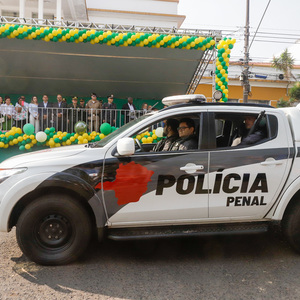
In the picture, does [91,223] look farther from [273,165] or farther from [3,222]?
[273,165]

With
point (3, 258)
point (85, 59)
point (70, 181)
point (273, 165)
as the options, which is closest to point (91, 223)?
point (70, 181)

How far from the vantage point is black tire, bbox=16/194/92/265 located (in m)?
3.79

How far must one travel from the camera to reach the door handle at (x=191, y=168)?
12.9ft

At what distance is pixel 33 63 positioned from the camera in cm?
1312

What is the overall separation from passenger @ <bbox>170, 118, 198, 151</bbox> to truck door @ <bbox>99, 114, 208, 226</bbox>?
23 centimetres

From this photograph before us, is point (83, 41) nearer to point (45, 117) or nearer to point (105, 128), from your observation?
point (45, 117)

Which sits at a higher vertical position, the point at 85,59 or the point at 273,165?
the point at 85,59

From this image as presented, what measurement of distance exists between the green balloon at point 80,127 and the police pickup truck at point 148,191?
6.22 meters

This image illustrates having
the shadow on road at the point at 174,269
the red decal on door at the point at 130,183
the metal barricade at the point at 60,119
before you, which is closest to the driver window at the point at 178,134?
the red decal on door at the point at 130,183

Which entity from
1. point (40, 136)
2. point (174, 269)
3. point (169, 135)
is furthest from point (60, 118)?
point (174, 269)

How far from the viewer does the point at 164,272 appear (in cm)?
376

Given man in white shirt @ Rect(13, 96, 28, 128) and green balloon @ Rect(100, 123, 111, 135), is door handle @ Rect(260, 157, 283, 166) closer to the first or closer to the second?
green balloon @ Rect(100, 123, 111, 135)

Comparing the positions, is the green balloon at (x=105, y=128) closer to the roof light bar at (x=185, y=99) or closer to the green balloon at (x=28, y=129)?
the green balloon at (x=28, y=129)

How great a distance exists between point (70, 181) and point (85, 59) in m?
10.1
